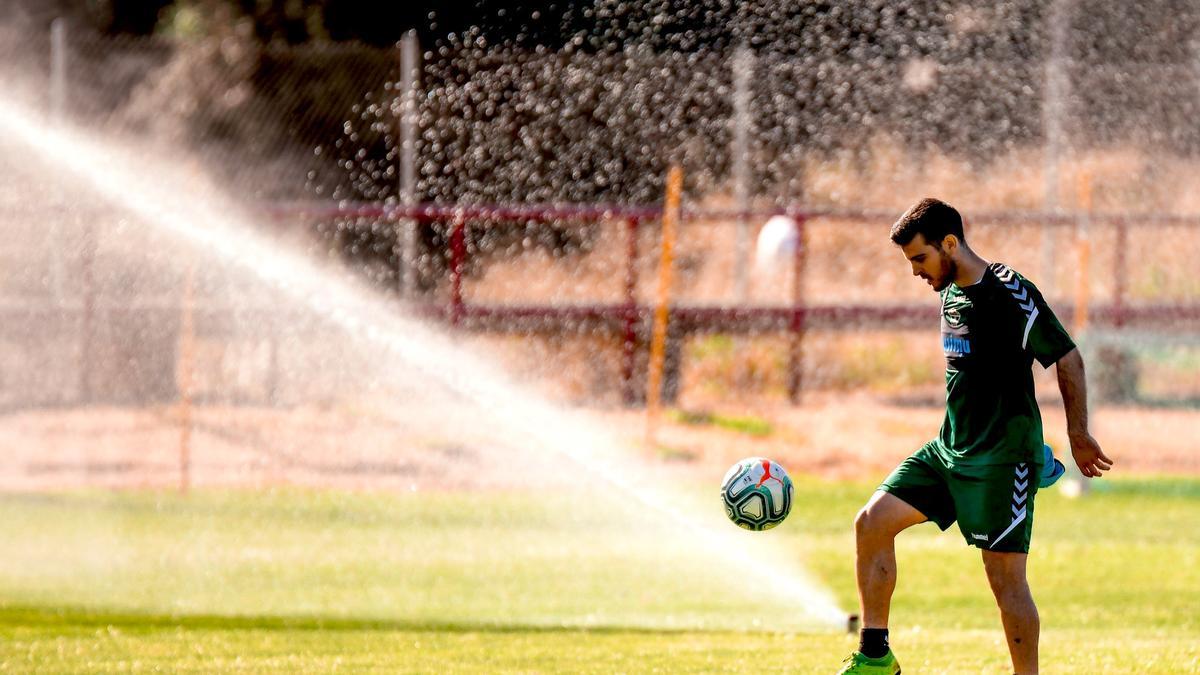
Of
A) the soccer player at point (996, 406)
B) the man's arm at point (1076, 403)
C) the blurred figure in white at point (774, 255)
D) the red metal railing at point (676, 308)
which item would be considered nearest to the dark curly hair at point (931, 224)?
the soccer player at point (996, 406)

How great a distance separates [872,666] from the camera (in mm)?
5352

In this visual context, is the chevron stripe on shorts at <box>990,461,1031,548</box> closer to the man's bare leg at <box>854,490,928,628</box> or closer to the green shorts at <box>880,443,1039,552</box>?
the green shorts at <box>880,443,1039,552</box>

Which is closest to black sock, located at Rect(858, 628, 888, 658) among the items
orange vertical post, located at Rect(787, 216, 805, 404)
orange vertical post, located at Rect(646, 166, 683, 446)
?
orange vertical post, located at Rect(646, 166, 683, 446)

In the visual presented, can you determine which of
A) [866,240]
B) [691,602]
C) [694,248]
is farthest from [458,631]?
[866,240]

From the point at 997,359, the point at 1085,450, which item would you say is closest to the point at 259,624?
the point at 997,359

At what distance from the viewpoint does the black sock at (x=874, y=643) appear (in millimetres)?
5375

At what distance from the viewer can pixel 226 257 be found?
13.9 metres

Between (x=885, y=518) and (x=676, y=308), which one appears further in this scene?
(x=676, y=308)

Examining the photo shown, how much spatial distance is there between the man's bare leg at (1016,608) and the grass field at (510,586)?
0.78 meters

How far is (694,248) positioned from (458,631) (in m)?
9.44

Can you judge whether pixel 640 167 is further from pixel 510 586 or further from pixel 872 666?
pixel 872 666

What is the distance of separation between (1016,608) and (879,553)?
464 mm

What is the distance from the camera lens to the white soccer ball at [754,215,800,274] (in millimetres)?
14594

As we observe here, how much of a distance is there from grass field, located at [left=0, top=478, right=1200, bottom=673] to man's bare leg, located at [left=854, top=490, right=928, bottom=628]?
2.23 feet
